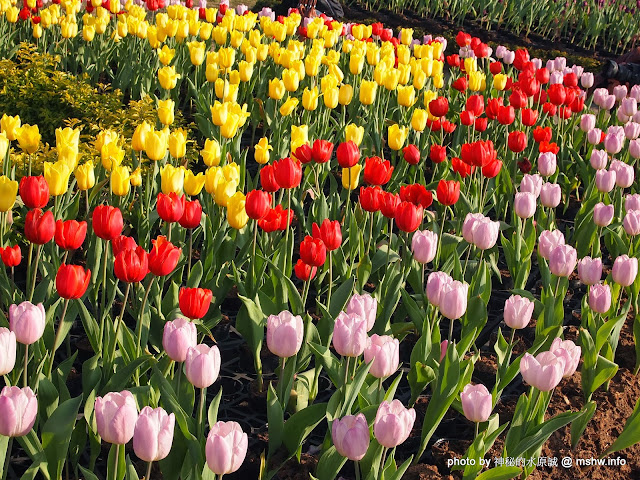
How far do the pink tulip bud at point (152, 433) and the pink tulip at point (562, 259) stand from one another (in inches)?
61.9

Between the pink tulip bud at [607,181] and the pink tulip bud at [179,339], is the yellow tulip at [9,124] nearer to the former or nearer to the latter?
the pink tulip bud at [179,339]

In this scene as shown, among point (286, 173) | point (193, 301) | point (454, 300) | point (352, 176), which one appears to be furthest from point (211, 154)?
point (454, 300)

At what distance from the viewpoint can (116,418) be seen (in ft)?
5.48

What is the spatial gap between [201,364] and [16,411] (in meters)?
0.41

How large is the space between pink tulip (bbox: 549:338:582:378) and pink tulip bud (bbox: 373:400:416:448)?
0.56m

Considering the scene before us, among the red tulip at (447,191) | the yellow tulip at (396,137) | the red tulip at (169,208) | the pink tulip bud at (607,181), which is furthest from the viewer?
the yellow tulip at (396,137)

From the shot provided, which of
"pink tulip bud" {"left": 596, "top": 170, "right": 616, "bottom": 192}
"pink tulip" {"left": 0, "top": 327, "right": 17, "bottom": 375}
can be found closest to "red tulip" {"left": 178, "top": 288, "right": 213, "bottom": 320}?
"pink tulip" {"left": 0, "top": 327, "right": 17, "bottom": 375}

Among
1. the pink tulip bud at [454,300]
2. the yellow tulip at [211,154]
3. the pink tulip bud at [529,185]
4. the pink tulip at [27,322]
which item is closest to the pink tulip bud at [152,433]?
the pink tulip at [27,322]

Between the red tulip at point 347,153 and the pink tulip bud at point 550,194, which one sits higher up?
the red tulip at point 347,153

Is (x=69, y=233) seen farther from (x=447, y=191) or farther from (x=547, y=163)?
(x=547, y=163)

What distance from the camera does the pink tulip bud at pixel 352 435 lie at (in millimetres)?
1754

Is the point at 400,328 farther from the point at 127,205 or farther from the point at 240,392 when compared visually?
the point at 127,205

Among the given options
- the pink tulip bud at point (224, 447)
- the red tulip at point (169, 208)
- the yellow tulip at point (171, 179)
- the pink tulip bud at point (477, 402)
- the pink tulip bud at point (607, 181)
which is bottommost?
the pink tulip bud at point (477, 402)

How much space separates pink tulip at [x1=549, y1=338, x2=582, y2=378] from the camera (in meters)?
2.18
